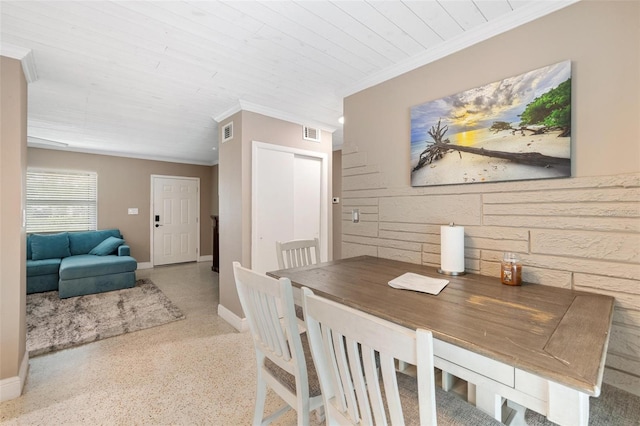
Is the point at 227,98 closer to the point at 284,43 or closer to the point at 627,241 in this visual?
the point at 284,43

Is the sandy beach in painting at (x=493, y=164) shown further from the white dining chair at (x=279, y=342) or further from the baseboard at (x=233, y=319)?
the baseboard at (x=233, y=319)

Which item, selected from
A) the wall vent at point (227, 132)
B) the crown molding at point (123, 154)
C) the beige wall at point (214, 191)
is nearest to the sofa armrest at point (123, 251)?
the crown molding at point (123, 154)

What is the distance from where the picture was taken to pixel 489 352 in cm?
75

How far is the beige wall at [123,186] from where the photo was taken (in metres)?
5.00

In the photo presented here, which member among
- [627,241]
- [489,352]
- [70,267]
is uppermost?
[627,241]

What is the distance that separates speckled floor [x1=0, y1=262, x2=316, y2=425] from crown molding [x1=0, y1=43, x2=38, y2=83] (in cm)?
231

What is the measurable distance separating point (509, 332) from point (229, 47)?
220 centimetres

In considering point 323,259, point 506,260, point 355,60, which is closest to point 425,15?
point 355,60

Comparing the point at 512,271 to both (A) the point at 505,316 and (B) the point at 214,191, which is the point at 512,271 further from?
(B) the point at 214,191

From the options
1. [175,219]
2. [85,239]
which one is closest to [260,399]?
[85,239]

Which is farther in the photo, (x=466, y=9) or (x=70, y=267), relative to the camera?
(x=70, y=267)

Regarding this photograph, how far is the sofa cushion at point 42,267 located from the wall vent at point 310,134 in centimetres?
425

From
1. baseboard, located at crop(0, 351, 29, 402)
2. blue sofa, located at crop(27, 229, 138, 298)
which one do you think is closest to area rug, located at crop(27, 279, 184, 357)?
blue sofa, located at crop(27, 229, 138, 298)

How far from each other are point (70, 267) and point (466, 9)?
17.3 feet
